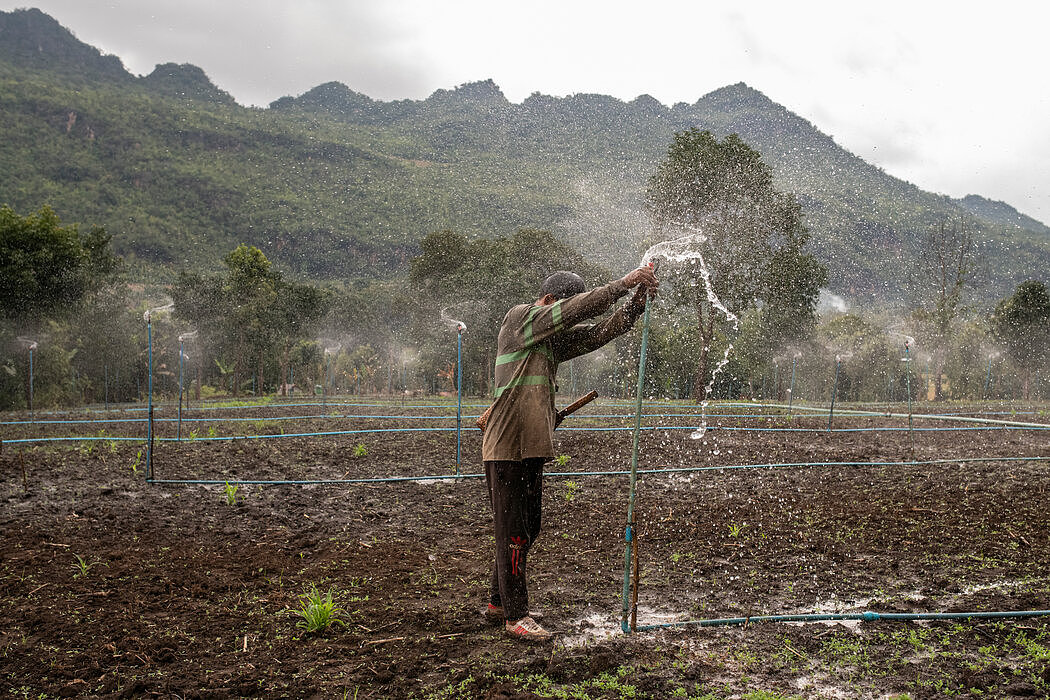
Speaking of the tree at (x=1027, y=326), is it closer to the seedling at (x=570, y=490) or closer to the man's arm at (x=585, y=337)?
the seedling at (x=570, y=490)

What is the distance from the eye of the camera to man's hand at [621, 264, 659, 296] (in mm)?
3535

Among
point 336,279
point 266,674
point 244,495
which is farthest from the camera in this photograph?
point 336,279

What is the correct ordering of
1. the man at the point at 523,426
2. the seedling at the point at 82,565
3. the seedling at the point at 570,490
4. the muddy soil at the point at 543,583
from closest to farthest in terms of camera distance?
the muddy soil at the point at 543,583 → the man at the point at 523,426 → the seedling at the point at 82,565 → the seedling at the point at 570,490

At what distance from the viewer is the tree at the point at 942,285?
41.3 metres

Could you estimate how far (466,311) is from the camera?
37.8 metres

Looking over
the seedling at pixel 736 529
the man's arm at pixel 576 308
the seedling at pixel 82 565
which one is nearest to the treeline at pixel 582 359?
the seedling at pixel 736 529

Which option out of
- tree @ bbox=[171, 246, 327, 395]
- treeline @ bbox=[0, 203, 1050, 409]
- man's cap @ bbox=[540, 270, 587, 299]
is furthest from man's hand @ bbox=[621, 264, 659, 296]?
tree @ bbox=[171, 246, 327, 395]

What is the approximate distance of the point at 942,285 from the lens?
43.6 m

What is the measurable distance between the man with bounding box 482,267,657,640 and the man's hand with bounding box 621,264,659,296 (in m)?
0.18

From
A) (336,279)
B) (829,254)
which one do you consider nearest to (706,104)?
(829,254)

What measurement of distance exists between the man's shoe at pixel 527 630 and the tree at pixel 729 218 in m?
25.2

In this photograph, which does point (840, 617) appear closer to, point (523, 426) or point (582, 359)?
point (523, 426)

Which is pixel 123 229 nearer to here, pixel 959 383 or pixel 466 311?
pixel 466 311

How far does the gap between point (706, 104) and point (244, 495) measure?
165827 mm
